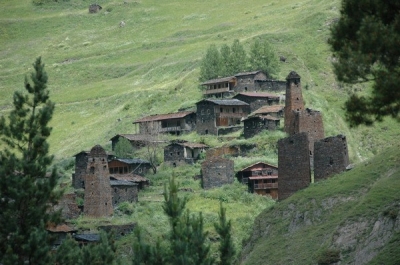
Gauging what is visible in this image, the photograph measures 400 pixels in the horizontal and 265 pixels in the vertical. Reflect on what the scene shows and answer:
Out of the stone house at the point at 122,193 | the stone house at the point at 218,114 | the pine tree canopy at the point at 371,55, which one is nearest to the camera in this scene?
the pine tree canopy at the point at 371,55

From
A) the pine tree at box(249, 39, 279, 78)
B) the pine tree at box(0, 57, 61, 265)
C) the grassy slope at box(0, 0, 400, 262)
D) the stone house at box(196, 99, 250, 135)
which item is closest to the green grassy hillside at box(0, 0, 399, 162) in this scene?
the grassy slope at box(0, 0, 400, 262)

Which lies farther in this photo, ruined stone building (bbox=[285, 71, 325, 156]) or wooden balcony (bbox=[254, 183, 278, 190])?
ruined stone building (bbox=[285, 71, 325, 156])

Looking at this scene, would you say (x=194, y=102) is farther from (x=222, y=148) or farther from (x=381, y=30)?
(x=381, y=30)

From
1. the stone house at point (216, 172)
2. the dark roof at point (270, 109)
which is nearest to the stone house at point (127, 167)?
the stone house at point (216, 172)

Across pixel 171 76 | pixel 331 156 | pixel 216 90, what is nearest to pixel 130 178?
pixel 216 90

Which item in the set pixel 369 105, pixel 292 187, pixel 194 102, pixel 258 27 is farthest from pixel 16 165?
pixel 258 27

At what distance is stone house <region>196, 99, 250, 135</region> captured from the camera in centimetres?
10381

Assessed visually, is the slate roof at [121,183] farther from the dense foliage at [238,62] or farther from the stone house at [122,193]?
the dense foliage at [238,62]

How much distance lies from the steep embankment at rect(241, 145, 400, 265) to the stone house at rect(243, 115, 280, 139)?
117ft

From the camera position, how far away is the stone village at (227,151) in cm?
6366

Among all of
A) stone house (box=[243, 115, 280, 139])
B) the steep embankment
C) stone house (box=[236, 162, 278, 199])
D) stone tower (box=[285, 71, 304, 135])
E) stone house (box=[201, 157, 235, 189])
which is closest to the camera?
the steep embankment

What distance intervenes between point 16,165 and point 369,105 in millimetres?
17065

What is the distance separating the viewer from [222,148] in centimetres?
9594

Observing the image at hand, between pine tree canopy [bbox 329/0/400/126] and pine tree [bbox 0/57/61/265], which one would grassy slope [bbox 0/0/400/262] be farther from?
pine tree canopy [bbox 329/0/400/126]
